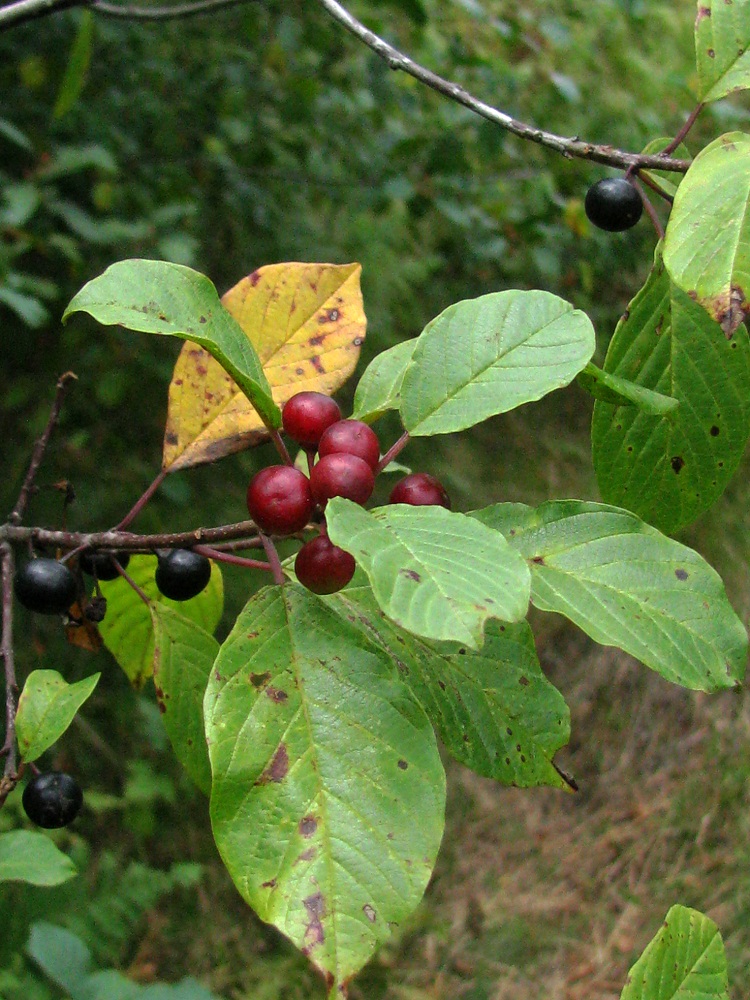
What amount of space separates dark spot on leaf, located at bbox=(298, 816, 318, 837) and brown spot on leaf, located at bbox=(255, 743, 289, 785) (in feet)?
0.08

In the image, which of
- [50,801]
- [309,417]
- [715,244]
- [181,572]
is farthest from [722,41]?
[50,801]

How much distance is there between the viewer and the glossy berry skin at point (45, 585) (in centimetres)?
71

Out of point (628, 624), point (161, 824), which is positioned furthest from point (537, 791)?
point (628, 624)

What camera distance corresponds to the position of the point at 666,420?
76 centimetres

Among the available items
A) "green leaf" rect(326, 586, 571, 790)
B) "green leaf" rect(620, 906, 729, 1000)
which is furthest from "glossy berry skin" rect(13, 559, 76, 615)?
"green leaf" rect(620, 906, 729, 1000)

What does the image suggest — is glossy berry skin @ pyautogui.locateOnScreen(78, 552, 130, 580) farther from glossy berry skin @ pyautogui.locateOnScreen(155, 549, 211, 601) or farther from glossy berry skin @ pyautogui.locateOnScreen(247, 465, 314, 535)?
glossy berry skin @ pyautogui.locateOnScreen(247, 465, 314, 535)

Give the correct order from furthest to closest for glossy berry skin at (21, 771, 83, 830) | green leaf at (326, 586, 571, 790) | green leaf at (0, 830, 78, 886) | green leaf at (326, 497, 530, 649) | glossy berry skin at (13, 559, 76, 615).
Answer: green leaf at (0, 830, 78, 886)
glossy berry skin at (21, 771, 83, 830)
glossy berry skin at (13, 559, 76, 615)
green leaf at (326, 586, 571, 790)
green leaf at (326, 497, 530, 649)

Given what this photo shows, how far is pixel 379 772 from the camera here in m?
0.50

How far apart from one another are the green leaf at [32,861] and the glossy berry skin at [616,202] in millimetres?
877

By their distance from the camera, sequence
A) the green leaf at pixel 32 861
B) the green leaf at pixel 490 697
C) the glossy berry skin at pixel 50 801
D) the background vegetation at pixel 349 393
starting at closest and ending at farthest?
the green leaf at pixel 490 697 < the glossy berry skin at pixel 50 801 < the green leaf at pixel 32 861 < the background vegetation at pixel 349 393

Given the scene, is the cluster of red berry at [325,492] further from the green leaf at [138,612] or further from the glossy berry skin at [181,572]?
the green leaf at [138,612]

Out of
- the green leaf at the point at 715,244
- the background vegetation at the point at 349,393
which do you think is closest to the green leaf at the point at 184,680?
the green leaf at the point at 715,244

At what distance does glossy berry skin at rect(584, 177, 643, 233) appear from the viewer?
2.58ft

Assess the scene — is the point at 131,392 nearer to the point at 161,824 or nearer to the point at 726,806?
the point at 161,824
